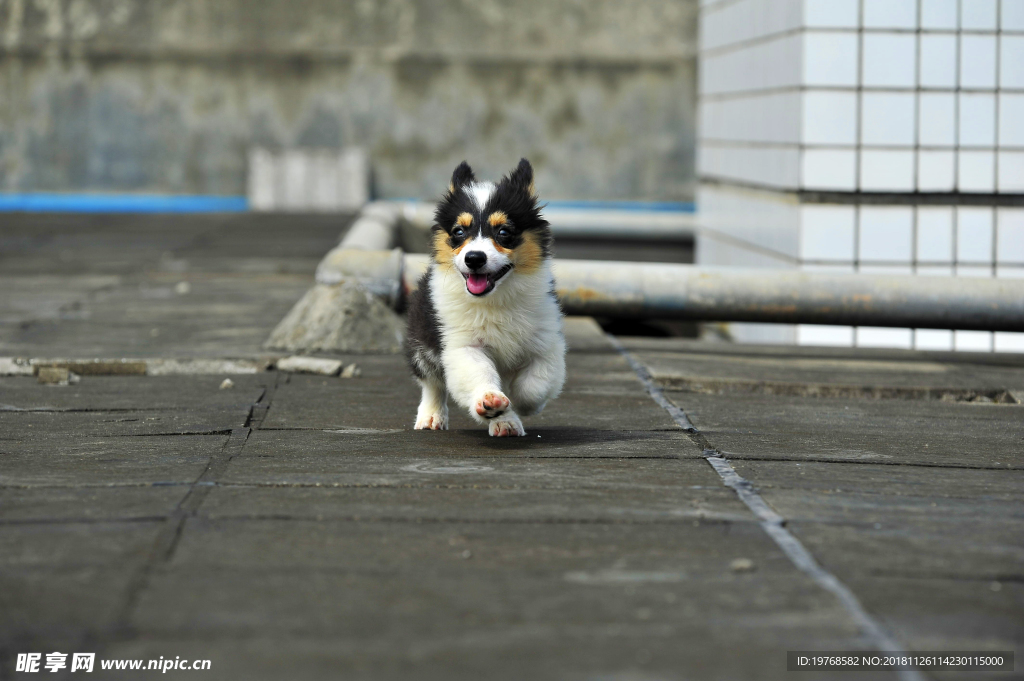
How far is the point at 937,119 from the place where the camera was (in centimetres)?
773

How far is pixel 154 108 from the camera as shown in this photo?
68.3 feet

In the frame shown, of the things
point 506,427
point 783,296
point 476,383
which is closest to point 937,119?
point 783,296

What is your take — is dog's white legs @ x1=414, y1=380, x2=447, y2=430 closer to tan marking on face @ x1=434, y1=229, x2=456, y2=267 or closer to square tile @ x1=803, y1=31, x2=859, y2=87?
tan marking on face @ x1=434, y1=229, x2=456, y2=267

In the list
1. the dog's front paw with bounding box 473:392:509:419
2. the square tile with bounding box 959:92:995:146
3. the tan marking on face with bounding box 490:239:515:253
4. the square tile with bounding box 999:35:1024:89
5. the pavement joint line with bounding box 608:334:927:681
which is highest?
the square tile with bounding box 999:35:1024:89

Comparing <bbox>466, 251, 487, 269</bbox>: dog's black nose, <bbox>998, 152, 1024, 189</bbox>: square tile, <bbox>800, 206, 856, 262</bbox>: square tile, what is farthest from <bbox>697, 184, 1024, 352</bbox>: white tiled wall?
<bbox>466, 251, 487, 269</bbox>: dog's black nose

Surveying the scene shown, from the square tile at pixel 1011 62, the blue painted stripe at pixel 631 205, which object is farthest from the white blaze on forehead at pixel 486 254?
the blue painted stripe at pixel 631 205

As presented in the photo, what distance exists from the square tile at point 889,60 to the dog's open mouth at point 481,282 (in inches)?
169

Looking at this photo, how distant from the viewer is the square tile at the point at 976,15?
7.61 meters

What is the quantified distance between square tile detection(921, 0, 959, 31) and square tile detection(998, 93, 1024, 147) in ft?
1.79

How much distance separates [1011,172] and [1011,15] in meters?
0.96

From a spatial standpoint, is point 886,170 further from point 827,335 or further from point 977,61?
point 827,335

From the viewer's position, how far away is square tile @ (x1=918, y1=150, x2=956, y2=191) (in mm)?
7766

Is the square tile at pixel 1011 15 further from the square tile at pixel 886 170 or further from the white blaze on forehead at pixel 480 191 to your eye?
A: the white blaze on forehead at pixel 480 191

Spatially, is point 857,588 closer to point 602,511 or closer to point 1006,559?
point 1006,559
